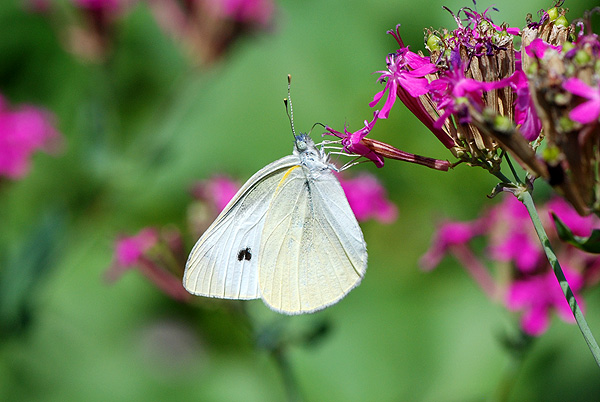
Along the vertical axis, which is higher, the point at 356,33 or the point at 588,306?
the point at 356,33

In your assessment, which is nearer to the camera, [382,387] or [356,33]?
[382,387]

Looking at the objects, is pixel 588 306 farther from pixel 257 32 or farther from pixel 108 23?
pixel 108 23

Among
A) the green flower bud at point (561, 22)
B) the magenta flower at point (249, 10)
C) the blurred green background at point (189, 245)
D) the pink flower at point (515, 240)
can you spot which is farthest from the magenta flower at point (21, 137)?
the green flower bud at point (561, 22)

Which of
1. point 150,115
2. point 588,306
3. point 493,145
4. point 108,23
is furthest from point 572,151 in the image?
point 150,115

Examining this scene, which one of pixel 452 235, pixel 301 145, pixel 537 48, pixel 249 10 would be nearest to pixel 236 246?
pixel 301 145

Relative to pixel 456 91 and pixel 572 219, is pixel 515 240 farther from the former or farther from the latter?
pixel 456 91

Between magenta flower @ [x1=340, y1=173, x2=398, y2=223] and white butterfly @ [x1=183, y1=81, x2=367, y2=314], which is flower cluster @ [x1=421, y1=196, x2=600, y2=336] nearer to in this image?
magenta flower @ [x1=340, y1=173, x2=398, y2=223]

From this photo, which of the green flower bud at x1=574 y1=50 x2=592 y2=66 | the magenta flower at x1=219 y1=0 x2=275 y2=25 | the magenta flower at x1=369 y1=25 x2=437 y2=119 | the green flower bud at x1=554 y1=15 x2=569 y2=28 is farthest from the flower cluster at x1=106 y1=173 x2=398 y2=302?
the magenta flower at x1=219 y1=0 x2=275 y2=25
